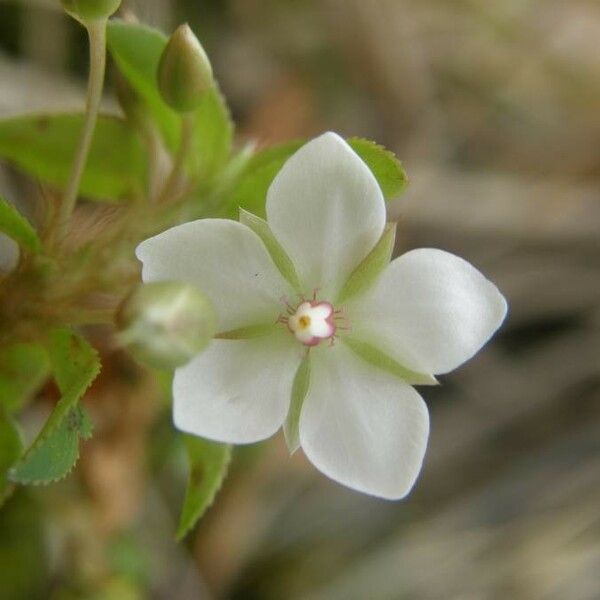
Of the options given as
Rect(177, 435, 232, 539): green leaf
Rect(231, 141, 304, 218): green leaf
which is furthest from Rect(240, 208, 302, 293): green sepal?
Rect(177, 435, 232, 539): green leaf

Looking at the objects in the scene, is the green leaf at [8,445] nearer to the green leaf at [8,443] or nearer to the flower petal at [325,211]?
the green leaf at [8,443]

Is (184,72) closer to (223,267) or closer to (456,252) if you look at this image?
(223,267)

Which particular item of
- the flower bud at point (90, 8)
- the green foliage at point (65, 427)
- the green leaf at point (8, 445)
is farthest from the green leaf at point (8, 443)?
the flower bud at point (90, 8)

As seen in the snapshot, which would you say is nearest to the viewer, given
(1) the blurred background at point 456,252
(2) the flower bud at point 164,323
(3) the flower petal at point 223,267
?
(2) the flower bud at point 164,323

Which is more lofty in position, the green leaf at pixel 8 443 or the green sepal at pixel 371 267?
the green sepal at pixel 371 267

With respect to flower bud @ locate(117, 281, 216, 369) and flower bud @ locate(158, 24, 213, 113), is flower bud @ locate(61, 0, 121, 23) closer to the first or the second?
flower bud @ locate(158, 24, 213, 113)

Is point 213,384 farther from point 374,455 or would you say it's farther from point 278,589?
point 278,589
